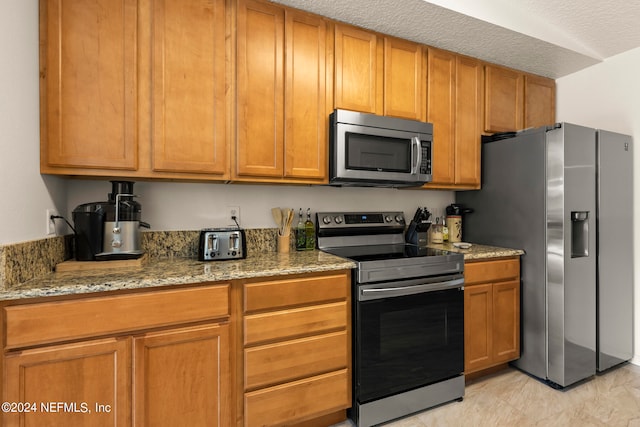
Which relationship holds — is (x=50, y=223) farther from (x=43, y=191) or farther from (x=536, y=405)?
(x=536, y=405)

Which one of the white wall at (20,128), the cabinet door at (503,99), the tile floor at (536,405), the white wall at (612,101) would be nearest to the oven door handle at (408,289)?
the tile floor at (536,405)

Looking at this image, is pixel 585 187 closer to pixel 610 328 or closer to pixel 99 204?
pixel 610 328

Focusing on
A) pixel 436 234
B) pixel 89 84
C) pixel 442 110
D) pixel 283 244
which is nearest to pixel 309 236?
pixel 283 244

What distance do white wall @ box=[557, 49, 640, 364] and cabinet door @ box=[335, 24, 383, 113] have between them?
1914mm

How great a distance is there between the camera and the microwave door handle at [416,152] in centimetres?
213

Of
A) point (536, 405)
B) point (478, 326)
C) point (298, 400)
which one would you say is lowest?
point (536, 405)

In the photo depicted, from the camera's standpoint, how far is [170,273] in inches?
57.0

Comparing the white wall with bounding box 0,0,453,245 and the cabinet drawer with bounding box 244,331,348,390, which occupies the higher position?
the white wall with bounding box 0,0,453,245

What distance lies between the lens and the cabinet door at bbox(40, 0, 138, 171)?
145 centimetres

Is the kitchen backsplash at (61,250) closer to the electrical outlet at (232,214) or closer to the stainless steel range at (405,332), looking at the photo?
the electrical outlet at (232,214)

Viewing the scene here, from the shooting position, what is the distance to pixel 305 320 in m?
1.63

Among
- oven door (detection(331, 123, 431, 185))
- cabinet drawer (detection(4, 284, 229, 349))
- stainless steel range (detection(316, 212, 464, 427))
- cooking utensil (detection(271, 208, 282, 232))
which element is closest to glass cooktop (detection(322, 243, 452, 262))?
stainless steel range (detection(316, 212, 464, 427))

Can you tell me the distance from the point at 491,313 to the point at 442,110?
4.92 feet

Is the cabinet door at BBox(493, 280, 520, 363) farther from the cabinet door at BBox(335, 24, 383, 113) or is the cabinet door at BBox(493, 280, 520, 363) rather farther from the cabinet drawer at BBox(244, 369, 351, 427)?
the cabinet door at BBox(335, 24, 383, 113)
